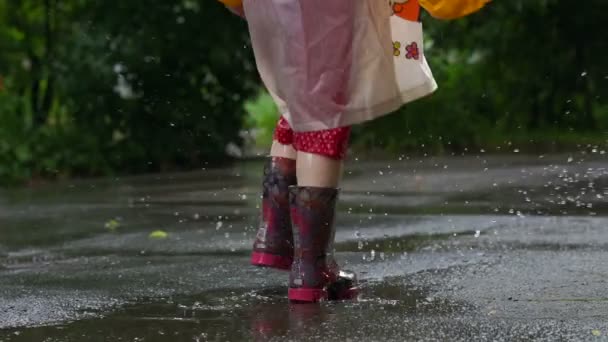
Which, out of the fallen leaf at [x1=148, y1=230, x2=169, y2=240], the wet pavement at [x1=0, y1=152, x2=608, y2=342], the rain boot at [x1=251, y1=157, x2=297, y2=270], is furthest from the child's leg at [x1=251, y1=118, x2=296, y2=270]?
the fallen leaf at [x1=148, y1=230, x2=169, y2=240]

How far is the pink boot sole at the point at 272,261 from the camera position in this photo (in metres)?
4.41

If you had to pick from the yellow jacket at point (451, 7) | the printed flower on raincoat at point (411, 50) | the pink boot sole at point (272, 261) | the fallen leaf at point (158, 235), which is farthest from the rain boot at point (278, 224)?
the fallen leaf at point (158, 235)

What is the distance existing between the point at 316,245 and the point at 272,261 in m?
0.31

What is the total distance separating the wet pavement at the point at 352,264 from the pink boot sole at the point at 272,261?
8cm

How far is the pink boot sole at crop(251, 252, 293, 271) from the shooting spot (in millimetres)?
4406

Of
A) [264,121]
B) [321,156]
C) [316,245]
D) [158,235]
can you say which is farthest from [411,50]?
[264,121]

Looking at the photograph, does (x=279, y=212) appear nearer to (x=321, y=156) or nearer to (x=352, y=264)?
(x=321, y=156)

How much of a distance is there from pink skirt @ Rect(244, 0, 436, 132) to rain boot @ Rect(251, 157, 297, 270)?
34cm

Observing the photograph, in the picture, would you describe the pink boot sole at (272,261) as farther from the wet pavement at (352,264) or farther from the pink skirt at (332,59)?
the pink skirt at (332,59)

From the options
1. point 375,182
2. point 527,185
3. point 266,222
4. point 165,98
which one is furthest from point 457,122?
point 266,222

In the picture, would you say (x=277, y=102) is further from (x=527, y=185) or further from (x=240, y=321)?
(x=527, y=185)

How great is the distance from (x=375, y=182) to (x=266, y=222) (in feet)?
16.4

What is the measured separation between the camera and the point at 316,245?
414cm

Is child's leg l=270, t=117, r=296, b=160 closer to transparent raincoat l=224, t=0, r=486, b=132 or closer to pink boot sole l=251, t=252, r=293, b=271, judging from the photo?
transparent raincoat l=224, t=0, r=486, b=132
